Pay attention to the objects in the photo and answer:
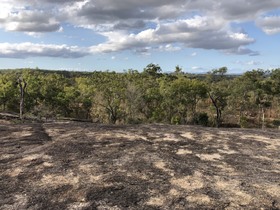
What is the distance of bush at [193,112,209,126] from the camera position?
119 feet

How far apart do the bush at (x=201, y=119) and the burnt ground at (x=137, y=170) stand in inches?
964

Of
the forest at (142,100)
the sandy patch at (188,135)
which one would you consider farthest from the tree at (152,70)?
the sandy patch at (188,135)

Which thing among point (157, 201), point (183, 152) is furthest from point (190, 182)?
point (183, 152)

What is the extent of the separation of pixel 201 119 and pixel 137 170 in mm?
30533

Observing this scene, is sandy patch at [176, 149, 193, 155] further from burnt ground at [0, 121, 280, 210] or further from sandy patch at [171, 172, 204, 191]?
sandy patch at [171, 172, 204, 191]

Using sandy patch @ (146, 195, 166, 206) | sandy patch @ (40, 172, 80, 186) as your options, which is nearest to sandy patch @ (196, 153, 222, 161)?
sandy patch @ (146, 195, 166, 206)

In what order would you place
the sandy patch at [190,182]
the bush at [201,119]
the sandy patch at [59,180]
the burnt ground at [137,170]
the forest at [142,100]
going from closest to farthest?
the burnt ground at [137,170] < the sandy patch at [190,182] < the sandy patch at [59,180] < the forest at [142,100] < the bush at [201,119]

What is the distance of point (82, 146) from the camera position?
9531mm

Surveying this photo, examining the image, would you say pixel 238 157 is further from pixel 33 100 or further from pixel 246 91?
pixel 246 91

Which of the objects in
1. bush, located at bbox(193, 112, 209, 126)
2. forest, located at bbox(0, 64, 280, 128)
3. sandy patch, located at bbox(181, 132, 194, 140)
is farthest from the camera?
bush, located at bbox(193, 112, 209, 126)

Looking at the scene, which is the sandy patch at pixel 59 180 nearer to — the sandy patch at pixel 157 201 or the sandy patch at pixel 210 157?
the sandy patch at pixel 157 201

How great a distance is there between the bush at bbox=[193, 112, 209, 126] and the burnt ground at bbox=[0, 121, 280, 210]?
24.5 m

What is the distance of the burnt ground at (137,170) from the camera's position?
5.94 meters

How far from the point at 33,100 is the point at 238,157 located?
30.9m
